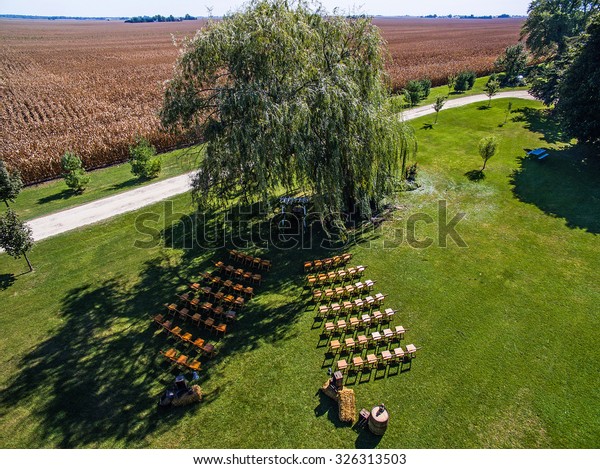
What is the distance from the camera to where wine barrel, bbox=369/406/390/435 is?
10243mm

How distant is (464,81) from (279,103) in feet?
144

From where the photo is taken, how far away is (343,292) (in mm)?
15773

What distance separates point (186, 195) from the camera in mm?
25328

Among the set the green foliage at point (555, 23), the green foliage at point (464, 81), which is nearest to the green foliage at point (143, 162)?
the green foliage at point (464, 81)

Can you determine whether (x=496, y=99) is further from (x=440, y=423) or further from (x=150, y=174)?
(x=440, y=423)

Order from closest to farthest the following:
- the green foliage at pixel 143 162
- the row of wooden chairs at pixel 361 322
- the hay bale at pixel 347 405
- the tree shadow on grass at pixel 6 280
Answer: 1. the hay bale at pixel 347 405
2. the row of wooden chairs at pixel 361 322
3. the tree shadow on grass at pixel 6 280
4. the green foliage at pixel 143 162

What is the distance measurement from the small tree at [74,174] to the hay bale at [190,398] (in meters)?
21.3

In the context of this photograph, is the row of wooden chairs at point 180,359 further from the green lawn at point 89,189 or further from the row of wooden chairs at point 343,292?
the green lawn at point 89,189

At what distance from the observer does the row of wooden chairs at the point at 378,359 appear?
12.4 meters

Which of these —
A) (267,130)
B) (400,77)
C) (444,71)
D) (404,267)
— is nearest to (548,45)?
(444,71)

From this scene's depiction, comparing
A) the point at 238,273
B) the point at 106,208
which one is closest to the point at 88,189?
the point at 106,208

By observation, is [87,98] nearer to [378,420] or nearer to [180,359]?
[180,359]
